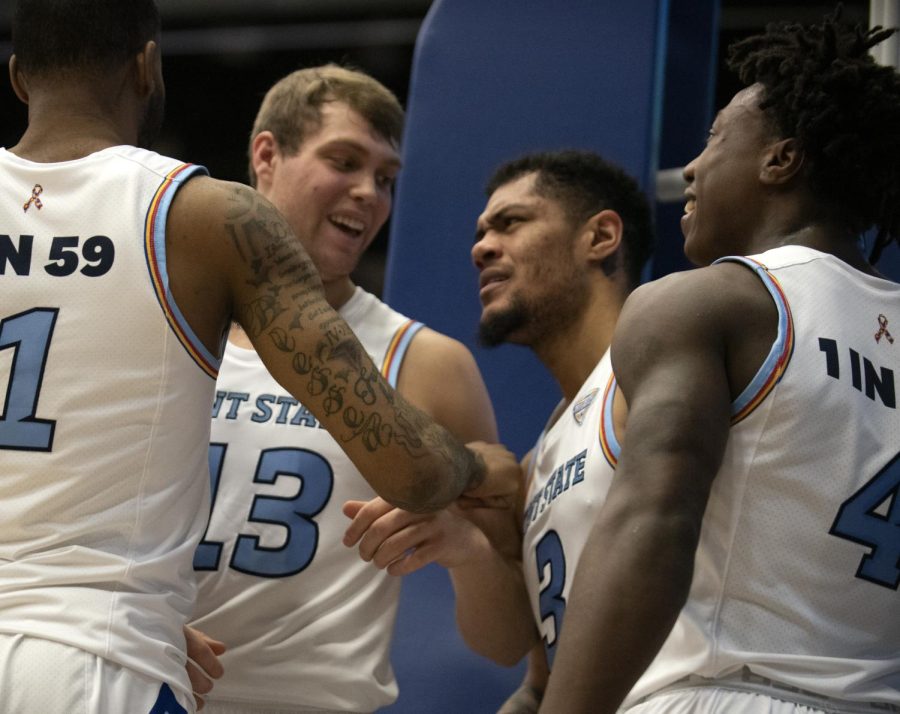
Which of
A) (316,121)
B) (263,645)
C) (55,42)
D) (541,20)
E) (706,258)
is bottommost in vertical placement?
(263,645)

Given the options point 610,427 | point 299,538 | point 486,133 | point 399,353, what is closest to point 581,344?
point 399,353

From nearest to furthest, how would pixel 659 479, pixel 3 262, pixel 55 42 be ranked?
pixel 659 479, pixel 3 262, pixel 55 42

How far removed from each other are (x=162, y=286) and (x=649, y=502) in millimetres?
834

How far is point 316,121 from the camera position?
3.54m

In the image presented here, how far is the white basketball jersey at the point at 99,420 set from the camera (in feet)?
6.21

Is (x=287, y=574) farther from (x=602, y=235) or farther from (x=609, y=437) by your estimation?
(x=602, y=235)

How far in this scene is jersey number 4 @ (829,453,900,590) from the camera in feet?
6.10

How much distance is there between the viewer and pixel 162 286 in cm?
197

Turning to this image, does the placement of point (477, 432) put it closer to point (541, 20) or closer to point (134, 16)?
point (134, 16)

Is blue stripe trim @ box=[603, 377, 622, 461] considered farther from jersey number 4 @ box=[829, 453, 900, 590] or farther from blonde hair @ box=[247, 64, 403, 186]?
blonde hair @ box=[247, 64, 403, 186]


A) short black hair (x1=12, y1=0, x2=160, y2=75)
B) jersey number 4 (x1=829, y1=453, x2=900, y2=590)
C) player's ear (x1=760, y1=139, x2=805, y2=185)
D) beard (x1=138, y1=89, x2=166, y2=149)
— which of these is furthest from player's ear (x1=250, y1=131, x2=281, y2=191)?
jersey number 4 (x1=829, y1=453, x2=900, y2=590)

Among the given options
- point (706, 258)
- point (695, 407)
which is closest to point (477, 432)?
point (706, 258)

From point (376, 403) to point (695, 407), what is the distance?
60cm

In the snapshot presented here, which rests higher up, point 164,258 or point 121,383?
point 164,258
